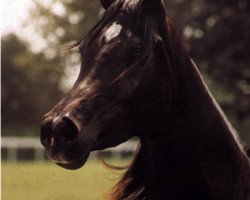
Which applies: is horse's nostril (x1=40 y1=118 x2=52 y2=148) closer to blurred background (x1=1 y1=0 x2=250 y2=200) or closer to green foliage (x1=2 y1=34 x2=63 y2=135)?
blurred background (x1=1 y1=0 x2=250 y2=200)

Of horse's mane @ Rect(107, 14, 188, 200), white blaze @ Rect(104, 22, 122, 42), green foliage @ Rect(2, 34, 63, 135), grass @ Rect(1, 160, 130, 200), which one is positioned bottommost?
green foliage @ Rect(2, 34, 63, 135)

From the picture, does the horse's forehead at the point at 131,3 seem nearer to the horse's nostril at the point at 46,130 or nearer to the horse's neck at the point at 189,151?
the horse's neck at the point at 189,151

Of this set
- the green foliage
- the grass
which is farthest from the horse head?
the green foliage

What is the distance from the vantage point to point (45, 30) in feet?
60.8

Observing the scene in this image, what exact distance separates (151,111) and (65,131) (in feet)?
1.50

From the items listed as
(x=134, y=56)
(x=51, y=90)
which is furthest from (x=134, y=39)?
(x=51, y=90)

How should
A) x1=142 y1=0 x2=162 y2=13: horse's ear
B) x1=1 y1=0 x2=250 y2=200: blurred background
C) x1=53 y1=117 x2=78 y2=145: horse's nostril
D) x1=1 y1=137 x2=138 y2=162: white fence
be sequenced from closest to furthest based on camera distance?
x1=53 y1=117 x2=78 y2=145: horse's nostril → x1=142 y1=0 x2=162 y2=13: horse's ear → x1=1 y1=0 x2=250 y2=200: blurred background → x1=1 y1=137 x2=138 y2=162: white fence

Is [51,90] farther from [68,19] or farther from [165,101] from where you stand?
[165,101]

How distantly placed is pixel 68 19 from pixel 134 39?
14.7m

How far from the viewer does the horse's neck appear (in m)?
2.89

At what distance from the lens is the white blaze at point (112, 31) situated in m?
2.78

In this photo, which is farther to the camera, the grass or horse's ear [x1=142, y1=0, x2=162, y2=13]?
the grass

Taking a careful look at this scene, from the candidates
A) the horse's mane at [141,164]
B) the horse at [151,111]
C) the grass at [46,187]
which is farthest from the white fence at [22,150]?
the horse at [151,111]

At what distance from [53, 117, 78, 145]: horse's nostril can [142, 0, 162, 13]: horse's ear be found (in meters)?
0.66
